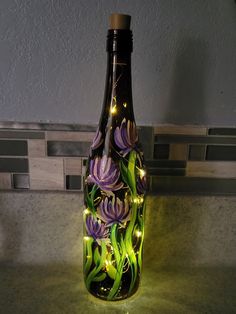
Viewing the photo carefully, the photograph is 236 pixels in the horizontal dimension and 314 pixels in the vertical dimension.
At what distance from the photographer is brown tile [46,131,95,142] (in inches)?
24.5

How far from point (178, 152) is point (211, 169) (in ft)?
0.26

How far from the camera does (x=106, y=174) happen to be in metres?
0.52

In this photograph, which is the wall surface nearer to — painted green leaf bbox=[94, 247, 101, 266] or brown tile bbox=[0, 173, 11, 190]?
brown tile bbox=[0, 173, 11, 190]

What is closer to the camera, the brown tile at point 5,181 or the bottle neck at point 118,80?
the bottle neck at point 118,80

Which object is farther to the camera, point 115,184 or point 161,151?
point 161,151

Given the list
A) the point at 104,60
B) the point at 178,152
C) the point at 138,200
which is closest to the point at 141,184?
the point at 138,200

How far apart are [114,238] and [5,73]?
1.20 feet

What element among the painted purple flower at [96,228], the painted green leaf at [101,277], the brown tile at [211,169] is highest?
the brown tile at [211,169]

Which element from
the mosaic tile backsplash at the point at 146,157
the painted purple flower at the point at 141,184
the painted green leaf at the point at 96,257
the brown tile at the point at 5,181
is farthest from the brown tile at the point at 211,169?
the brown tile at the point at 5,181

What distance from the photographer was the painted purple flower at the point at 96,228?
541 millimetres

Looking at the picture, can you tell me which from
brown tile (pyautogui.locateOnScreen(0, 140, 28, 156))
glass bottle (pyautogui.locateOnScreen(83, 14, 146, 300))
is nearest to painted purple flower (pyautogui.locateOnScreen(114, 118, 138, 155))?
glass bottle (pyautogui.locateOnScreen(83, 14, 146, 300))

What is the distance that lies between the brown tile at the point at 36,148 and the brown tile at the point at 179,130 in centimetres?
22

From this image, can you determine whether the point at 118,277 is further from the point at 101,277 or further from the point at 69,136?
the point at 69,136

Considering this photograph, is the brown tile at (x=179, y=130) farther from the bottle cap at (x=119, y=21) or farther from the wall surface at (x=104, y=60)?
the bottle cap at (x=119, y=21)
